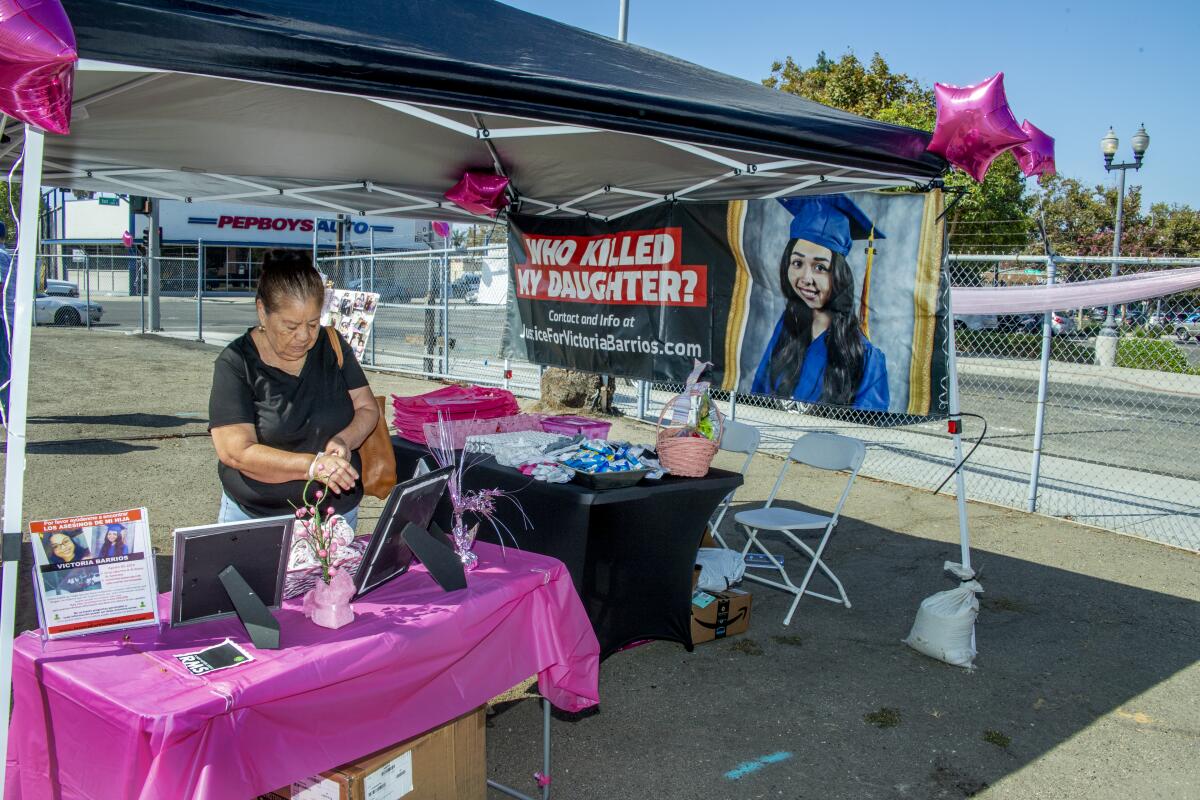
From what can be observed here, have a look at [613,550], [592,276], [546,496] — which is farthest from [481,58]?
[592,276]

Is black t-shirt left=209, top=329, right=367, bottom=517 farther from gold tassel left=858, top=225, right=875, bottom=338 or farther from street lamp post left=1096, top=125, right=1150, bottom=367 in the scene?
street lamp post left=1096, top=125, right=1150, bottom=367

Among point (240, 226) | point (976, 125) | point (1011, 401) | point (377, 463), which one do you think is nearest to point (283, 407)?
Result: point (377, 463)

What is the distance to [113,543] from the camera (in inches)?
89.4

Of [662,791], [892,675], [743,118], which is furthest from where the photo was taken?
[892,675]

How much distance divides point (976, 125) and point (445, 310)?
10.3 metres

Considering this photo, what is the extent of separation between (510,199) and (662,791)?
4.05 metres

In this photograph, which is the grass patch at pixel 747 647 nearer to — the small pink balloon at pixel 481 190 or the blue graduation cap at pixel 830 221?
the blue graduation cap at pixel 830 221

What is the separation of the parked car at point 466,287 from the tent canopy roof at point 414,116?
9.55m

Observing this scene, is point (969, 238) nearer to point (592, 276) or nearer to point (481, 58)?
point (592, 276)

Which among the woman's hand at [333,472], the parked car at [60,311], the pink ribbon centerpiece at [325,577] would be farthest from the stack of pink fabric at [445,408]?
the parked car at [60,311]

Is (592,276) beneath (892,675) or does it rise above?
above

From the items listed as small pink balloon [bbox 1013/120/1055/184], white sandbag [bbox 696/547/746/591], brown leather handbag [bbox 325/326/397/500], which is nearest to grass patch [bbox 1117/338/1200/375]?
small pink balloon [bbox 1013/120/1055/184]

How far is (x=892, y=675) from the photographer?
13.8 feet

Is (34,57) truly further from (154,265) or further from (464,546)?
(154,265)
